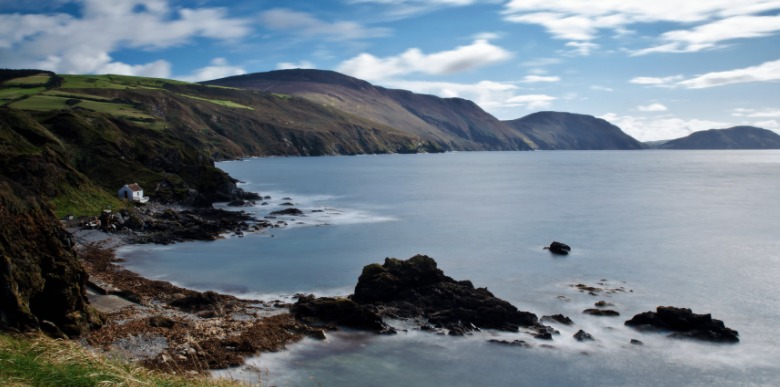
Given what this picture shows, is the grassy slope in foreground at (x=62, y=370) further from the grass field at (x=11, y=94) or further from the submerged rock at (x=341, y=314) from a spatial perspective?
the grass field at (x=11, y=94)

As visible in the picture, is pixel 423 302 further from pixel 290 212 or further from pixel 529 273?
pixel 290 212

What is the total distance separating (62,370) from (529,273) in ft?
142

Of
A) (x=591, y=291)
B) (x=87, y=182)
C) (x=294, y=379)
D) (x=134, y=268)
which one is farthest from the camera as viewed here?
(x=87, y=182)

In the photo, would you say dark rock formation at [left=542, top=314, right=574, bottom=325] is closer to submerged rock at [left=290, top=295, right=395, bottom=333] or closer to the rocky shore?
the rocky shore

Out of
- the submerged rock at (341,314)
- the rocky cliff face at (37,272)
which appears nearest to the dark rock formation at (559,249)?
the submerged rock at (341,314)

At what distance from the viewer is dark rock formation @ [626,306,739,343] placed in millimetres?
33125

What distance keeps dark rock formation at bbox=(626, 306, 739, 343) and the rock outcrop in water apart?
6863 millimetres

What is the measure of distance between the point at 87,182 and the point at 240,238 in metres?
23.2

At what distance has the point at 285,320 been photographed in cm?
3322

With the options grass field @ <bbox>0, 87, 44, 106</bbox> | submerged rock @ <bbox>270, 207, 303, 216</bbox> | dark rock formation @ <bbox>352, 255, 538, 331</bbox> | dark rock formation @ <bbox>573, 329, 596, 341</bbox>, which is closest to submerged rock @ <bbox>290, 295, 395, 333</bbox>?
dark rock formation @ <bbox>352, 255, 538, 331</bbox>

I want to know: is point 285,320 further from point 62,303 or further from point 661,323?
point 661,323

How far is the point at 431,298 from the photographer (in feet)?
123

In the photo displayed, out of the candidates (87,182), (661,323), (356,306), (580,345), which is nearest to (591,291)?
(661,323)

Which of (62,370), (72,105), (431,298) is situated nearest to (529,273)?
(431,298)
